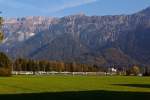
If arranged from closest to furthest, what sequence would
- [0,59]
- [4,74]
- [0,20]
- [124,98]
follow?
[124,98] → [0,20] → [4,74] → [0,59]

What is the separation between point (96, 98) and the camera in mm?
32812

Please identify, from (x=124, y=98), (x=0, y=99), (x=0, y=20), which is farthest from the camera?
(x=0, y=20)

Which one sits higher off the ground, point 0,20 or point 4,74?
point 0,20

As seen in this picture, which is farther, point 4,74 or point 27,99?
point 4,74

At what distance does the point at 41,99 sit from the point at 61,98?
1.57m

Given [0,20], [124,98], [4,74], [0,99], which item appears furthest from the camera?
[4,74]

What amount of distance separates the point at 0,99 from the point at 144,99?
970 centimetres

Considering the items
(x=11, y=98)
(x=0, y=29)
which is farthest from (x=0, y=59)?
(x=11, y=98)

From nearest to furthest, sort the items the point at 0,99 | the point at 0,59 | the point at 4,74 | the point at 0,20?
1. the point at 0,99
2. the point at 0,20
3. the point at 4,74
4. the point at 0,59

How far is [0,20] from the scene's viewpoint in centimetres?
5856

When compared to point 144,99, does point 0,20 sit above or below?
above

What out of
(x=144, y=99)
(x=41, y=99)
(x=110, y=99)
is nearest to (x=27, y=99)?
(x=41, y=99)

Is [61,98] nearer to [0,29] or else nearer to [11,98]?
[11,98]

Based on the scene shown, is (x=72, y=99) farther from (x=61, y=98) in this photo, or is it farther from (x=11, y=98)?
(x=11, y=98)
